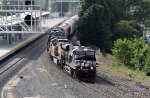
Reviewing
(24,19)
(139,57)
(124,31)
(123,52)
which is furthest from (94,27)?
(139,57)

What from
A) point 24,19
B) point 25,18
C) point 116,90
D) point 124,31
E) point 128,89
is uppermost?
point 25,18

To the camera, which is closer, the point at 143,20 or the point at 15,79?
the point at 15,79

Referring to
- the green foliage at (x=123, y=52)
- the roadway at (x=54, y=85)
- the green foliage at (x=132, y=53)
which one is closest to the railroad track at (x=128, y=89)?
the roadway at (x=54, y=85)

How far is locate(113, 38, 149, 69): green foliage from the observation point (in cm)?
4856

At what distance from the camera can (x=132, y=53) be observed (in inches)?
2077

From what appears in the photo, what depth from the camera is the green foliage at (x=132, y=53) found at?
4856cm

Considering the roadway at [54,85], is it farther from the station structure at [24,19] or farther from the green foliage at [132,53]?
the station structure at [24,19]

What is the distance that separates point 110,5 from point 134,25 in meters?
6.75

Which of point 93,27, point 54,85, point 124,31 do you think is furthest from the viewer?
point 124,31

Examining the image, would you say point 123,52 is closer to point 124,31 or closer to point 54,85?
point 54,85

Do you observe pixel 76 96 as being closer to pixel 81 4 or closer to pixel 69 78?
pixel 69 78

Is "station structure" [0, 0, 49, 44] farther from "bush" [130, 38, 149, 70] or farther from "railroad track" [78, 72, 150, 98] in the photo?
"railroad track" [78, 72, 150, 98]

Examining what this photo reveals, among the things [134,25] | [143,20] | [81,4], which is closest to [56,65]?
[81,4]

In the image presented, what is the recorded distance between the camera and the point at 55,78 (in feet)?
119
